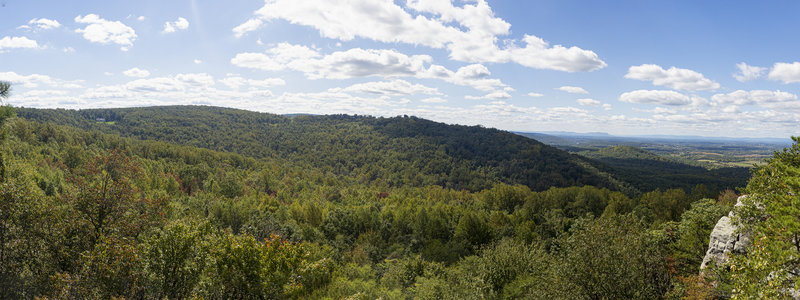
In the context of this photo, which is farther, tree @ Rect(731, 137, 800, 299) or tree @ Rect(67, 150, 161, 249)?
tree @ Rect(67, 150, 161, 249)

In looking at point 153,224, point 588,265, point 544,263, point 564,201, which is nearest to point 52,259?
point 153,224

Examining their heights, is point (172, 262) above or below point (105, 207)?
below

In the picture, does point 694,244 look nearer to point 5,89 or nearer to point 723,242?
point 723,242

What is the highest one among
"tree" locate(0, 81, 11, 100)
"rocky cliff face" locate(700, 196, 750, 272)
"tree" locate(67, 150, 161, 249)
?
"tree" locate(0, 81, 11, 100)

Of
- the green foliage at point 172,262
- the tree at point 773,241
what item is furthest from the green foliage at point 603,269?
the green foliage at point 172,262

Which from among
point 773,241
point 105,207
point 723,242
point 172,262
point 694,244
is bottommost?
point 694,244

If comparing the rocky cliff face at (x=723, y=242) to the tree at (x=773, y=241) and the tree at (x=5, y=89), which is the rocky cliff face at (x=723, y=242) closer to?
the tree at (x=773, y=241)

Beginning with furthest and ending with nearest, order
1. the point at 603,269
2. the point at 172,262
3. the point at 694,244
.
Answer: the point at 694,244 < the point at 603,269 < the point at 172,262

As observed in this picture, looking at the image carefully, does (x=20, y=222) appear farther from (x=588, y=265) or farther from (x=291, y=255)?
(x=588, y=265)

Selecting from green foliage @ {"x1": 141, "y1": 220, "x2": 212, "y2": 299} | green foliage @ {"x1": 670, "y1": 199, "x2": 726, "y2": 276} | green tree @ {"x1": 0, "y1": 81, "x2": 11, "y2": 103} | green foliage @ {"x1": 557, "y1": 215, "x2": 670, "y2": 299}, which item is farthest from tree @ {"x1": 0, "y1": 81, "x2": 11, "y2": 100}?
green foliage @ {"x1": 670, "y1": 199, "x2": 726, "y2": 276}

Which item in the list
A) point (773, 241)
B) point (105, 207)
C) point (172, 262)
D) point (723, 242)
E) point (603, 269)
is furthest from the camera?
point (723, 242)

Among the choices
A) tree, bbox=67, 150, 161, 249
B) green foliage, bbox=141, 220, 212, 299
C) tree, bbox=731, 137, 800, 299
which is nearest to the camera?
tree, bbox=731, 137, 800, 299

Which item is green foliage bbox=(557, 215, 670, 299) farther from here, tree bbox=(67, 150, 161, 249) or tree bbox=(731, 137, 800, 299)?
tree bbox=(67, 150, 161, 249)

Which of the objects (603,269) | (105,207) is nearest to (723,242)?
(603,269)
